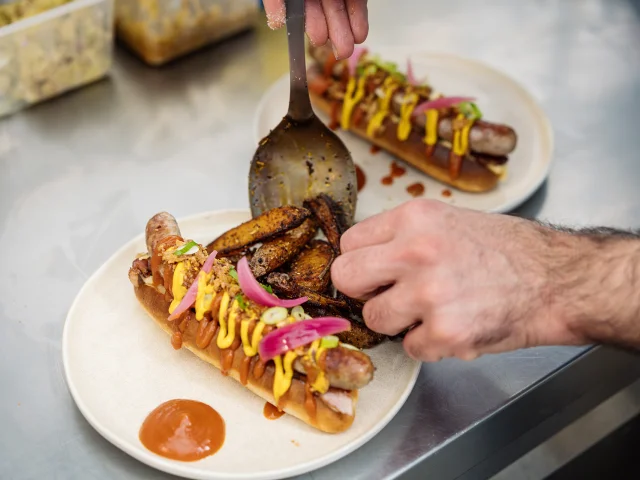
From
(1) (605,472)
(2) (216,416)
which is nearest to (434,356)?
(2) (216,416)

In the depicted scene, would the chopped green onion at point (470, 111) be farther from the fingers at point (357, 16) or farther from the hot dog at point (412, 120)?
the fingers at point (357, 16)

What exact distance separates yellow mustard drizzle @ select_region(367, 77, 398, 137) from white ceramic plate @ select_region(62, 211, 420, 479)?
1.17 meters

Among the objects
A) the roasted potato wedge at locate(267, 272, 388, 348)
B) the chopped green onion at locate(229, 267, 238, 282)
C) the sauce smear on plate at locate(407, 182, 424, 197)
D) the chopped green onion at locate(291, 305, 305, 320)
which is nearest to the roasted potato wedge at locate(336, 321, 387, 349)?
the roasted potato wedge at locate(267, 272, 388, 348)

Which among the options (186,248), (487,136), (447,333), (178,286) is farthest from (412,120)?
(447,333)

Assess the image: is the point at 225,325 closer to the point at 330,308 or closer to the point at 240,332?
the point at 240,332

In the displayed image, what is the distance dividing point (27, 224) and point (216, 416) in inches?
50.4

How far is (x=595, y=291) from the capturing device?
193 cm

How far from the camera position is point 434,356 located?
Answer: 1863mm

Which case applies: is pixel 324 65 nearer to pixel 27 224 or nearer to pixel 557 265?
pixel 27 224

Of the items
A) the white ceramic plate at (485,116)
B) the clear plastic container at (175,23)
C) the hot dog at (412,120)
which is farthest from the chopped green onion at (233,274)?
the clear plastic container at (175,23)

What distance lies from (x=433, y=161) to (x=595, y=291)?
1.20 meters

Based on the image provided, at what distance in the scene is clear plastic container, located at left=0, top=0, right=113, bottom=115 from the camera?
3039 millimetres

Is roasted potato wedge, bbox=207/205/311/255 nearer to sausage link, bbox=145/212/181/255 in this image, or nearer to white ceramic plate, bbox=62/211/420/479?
sausage link, bbox=145/212/181/255

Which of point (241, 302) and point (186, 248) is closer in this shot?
point (241, 302)
